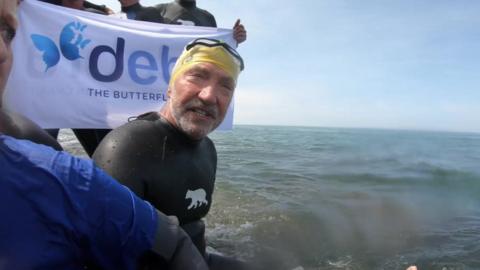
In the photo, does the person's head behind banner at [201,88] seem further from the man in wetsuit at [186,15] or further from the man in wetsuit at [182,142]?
the man in wetsuit at [186,15]

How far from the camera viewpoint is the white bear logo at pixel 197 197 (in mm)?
2418

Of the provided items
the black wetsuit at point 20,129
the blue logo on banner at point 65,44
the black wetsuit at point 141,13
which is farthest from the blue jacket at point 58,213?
the black wetsuit at point 141,13

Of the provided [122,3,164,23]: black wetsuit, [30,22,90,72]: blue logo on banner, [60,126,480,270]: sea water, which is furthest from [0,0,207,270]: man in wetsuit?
[122,3,164,23]: black wetsuit

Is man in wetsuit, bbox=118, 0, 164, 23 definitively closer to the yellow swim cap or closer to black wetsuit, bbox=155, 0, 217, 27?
black wetsuit, bbox=155, 0, 217, 27

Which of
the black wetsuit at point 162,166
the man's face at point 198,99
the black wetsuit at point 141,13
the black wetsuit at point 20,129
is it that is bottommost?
the black wetsuit at point 162,166

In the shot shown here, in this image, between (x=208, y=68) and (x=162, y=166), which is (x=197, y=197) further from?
(x=208, y=68)

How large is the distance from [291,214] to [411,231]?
2552 mm

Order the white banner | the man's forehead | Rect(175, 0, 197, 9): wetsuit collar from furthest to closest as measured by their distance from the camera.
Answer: Rect(175, 0, 197, 9): wetsuit collar → the white banner → the man's forehead

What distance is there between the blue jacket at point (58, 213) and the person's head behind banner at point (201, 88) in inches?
51.5

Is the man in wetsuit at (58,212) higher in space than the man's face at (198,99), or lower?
lower

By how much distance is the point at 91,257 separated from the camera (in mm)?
1148

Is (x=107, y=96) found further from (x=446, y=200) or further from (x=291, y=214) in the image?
(x=446, y=200)

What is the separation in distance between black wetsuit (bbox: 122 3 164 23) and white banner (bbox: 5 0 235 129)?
0.97 ft

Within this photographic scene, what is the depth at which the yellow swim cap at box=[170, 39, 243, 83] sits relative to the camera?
2.56 m
